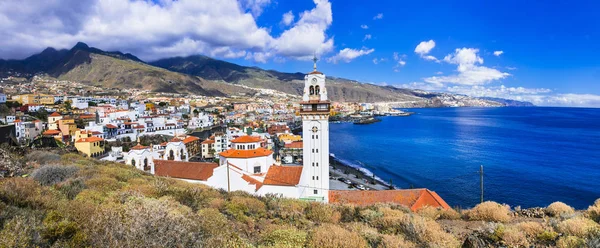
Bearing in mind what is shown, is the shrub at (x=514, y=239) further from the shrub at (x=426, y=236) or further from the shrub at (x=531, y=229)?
the shrub at (x=426, y=236)

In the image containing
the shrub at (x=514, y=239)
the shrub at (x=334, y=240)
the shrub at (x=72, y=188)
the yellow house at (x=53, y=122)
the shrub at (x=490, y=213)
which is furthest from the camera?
the yellow house at (x=53, y=122)

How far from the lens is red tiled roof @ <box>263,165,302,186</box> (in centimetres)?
1814

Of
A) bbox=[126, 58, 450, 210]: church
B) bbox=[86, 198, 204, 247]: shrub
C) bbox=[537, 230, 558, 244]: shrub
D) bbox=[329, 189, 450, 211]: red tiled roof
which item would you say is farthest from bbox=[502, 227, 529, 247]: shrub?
bbox=[126, 58, 450, 210]: church

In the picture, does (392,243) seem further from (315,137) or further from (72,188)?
(315,137)

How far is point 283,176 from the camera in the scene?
60.6 ft

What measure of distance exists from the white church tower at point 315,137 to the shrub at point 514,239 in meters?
12.7

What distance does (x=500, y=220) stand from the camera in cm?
841


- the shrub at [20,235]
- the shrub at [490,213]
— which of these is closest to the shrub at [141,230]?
the shrub at [20,235]

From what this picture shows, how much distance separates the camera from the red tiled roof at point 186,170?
1931cm

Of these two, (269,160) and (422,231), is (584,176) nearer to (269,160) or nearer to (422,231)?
(269,160)

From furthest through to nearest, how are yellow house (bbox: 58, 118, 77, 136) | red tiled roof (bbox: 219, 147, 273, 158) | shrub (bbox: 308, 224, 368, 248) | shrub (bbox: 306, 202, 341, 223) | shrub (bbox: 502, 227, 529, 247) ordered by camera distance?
yellow house (bbox: 58, 118, 77, 136)
red tiled roof (bbox: 219, 147, 273, 158)
shrub (bbox: 306, 202, 341, 223)
shrub (bbox: 502, 227, 529, 247)
shrub (bbox: 308, 224, 368, 248)

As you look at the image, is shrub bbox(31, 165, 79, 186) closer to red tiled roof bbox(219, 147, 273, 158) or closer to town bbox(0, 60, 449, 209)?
town bbox(0, 60, 449, 209)

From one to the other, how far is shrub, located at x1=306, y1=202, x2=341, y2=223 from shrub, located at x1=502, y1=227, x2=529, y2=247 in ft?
12.0

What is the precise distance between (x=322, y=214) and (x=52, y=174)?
8.27m
